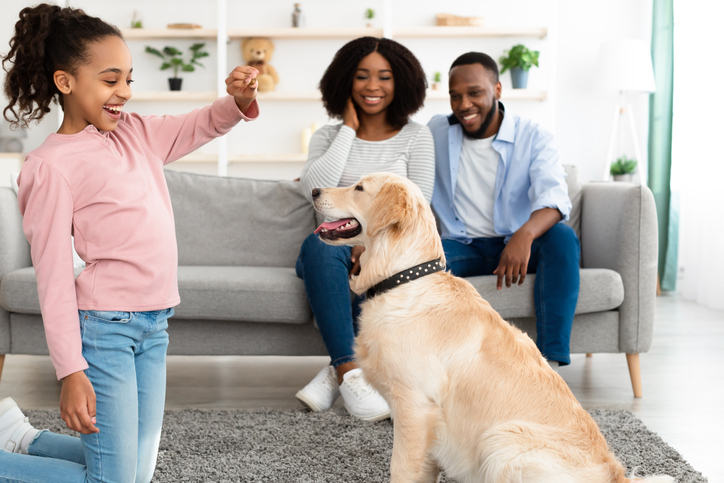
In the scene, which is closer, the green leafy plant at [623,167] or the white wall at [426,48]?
the green leafy plant at [623,167]

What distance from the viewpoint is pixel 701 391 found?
8.38ft

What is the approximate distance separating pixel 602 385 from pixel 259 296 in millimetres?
1527

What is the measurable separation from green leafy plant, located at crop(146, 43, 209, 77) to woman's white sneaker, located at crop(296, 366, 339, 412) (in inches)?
170

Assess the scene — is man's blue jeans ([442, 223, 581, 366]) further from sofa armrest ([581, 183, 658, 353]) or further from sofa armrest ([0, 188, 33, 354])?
sofa armrest ([0, 188, 33, 354])

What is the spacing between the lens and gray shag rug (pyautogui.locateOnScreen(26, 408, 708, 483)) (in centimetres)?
169

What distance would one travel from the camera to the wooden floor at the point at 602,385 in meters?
2.12

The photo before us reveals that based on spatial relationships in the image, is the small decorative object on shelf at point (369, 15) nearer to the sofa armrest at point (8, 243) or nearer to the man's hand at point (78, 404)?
the sofa armrest at point (8, 243)

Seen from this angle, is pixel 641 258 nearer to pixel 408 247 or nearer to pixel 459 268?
pixel 459 268

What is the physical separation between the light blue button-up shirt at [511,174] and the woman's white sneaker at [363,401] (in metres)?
0.78

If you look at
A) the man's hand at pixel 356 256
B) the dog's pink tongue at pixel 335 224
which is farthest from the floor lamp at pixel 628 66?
the dog's pink tongue at pixel 335 224

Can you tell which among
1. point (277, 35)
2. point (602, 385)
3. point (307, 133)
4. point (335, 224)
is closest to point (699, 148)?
point (602, 385)

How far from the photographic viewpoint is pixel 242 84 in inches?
56.0

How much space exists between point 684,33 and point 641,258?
3484 millimetres

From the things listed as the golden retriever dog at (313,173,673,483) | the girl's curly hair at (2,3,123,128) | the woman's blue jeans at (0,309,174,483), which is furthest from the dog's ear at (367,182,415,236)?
the girl's curly hair at (2,3,123,128)
